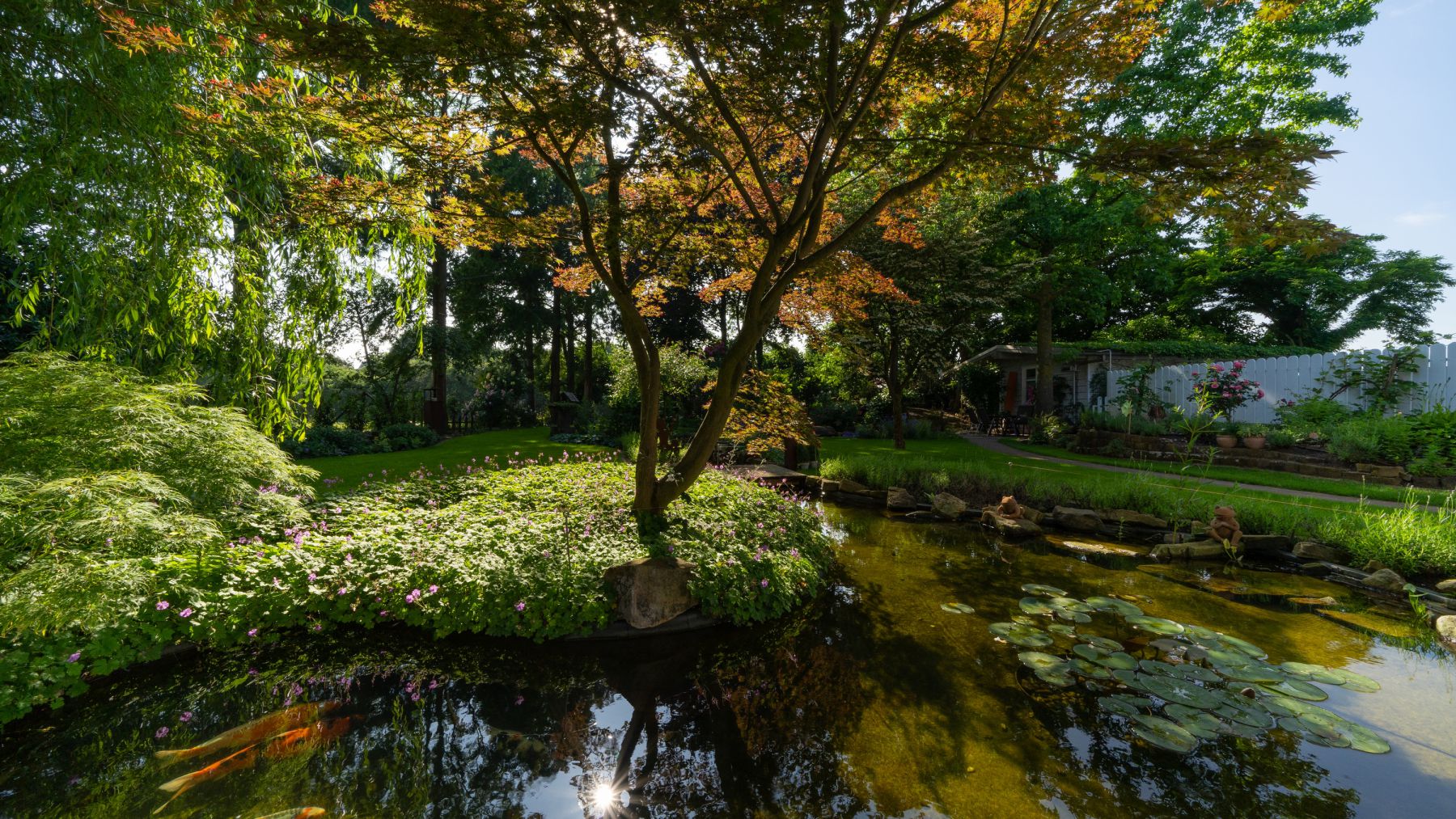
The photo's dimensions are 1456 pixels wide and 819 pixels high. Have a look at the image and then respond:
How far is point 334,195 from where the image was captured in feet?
16.4

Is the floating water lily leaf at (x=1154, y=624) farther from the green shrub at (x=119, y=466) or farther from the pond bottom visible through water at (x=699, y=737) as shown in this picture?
the green shrub at (x=119, y=466)

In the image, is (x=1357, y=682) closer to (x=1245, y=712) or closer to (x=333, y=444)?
(x=1245, y=712)

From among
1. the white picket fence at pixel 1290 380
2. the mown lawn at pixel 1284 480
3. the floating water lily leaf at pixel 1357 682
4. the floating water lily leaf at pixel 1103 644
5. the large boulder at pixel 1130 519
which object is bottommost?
the floating water lily leaf at pixel 1103 644

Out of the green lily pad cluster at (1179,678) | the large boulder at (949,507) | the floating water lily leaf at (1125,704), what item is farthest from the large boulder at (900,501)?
the floating water lily leaf at (1125,704)

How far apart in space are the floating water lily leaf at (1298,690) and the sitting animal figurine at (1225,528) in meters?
3.38

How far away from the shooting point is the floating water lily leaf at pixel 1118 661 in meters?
3.78

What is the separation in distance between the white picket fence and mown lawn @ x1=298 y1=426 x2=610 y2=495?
48.2 feet

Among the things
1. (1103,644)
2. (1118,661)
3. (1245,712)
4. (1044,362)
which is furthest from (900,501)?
(1044,362)

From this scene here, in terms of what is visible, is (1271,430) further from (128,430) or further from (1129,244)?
(128,430)

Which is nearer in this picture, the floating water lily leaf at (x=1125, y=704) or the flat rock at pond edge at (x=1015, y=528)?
the floating water lily leaf at (x=1125, y=704)

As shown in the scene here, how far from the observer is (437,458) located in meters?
11.7

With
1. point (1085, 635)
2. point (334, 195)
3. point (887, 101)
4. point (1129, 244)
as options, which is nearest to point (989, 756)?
point (1085, 635)

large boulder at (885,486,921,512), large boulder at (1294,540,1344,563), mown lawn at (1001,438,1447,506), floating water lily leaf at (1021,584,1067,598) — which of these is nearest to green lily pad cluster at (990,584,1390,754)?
floating water lily leaf at (1021,584,1067,598)

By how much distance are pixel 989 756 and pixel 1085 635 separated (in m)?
1.91
